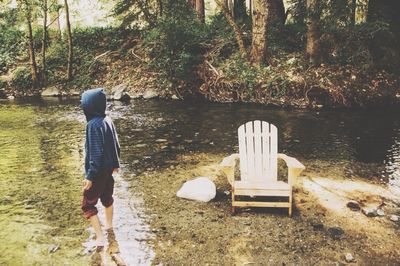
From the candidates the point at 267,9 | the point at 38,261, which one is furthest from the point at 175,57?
Answer: the point at 38,261

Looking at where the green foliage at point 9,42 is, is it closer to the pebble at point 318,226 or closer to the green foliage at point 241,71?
the green foliage at point 241,71

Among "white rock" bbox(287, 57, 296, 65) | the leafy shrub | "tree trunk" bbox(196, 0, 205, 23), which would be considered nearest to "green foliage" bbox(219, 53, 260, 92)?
"white rock" bbox(287, 57, 296, 65)

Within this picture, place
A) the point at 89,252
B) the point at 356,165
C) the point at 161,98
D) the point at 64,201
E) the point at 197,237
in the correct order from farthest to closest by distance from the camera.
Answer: the point at 161,98
the point at 356,165
the point at 64,201
the point at 197,237
the point at 89,252

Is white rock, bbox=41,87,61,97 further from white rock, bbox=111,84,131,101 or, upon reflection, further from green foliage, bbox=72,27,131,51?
green foliage, bbox=72,27,131,51

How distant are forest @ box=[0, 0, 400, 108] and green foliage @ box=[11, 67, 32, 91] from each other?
0.05 m

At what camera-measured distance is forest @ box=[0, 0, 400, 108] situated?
13.3 m

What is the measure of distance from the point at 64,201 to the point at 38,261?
1649 millimetres

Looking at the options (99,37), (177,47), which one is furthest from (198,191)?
(99,37)

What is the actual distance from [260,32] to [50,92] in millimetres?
10140

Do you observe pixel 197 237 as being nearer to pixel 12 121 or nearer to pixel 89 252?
pixel 89 252

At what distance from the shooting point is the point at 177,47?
1622 cm

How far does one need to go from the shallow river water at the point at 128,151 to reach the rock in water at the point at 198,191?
0.63 m

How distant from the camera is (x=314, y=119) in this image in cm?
1133

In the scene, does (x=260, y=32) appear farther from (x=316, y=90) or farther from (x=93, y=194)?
(x=93, y=194)
